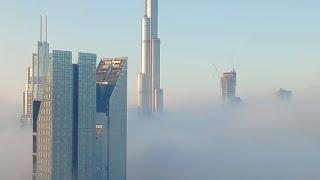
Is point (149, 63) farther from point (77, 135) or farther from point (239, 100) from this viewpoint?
point (77, 135)

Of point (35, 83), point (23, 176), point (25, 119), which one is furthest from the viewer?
point (35, 83)

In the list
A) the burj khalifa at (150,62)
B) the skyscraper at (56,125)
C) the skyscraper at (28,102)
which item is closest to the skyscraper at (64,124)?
the skyscraper at (56,125)

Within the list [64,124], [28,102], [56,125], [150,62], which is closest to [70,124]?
[64,124]

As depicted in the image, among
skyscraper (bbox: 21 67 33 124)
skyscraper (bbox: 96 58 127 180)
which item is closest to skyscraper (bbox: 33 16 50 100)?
skyscraper (bbox: 21 67 33 124)

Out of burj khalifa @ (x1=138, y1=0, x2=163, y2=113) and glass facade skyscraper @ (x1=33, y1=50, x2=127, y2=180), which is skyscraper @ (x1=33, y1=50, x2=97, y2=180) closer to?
glass facade skyscraper @ (x1=33, y1=50, x2=127, y2=180)

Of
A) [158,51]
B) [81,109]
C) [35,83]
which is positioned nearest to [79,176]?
[81,109]

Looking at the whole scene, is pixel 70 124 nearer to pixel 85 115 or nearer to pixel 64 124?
pixel 64 124
